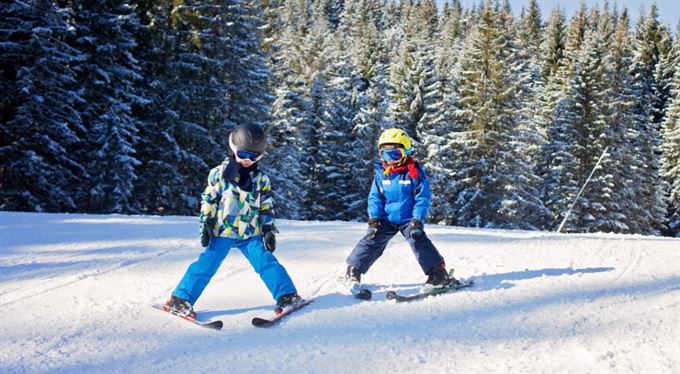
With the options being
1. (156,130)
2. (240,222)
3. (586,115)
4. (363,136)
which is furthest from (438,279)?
(586,115)

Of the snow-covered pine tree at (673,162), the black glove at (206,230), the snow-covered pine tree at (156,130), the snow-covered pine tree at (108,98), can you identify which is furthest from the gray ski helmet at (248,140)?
the snow-covered pine tree at (673,162)

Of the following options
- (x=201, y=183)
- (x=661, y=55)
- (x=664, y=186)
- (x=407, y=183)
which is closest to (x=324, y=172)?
(x=201, y=183)

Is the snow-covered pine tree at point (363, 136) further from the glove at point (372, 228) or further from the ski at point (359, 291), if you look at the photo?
the ski at point (359, 291)

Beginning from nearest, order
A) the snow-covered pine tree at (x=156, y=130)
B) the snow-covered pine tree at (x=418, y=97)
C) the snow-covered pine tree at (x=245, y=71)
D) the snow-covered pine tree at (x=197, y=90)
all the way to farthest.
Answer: the snow-covered pine tree at (x=156, y=130) → the snow-covered pine tree at (x=197, y=90) → the snow-covered pine tree at (x=245, y=71) → the snow-covered pine tree at (x=418, y=97)

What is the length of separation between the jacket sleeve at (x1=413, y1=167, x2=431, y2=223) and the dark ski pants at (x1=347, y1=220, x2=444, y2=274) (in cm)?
16

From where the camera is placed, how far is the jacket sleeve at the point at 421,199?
4168 mm

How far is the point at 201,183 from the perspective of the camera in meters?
19.6

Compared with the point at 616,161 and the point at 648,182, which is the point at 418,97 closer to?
the point at 616,161

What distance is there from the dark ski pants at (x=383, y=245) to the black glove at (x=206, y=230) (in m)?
1.27

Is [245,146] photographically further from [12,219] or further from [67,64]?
[67,64]

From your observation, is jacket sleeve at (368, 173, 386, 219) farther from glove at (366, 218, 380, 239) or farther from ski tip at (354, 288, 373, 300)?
ski tip at (354, 288, 373, 300)

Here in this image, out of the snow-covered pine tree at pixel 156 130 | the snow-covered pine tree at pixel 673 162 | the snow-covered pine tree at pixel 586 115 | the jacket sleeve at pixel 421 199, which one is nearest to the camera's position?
the jacket sleeve at pixel 421 199

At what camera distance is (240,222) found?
3.83 metres

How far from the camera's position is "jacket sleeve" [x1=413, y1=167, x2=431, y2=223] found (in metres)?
4.17
